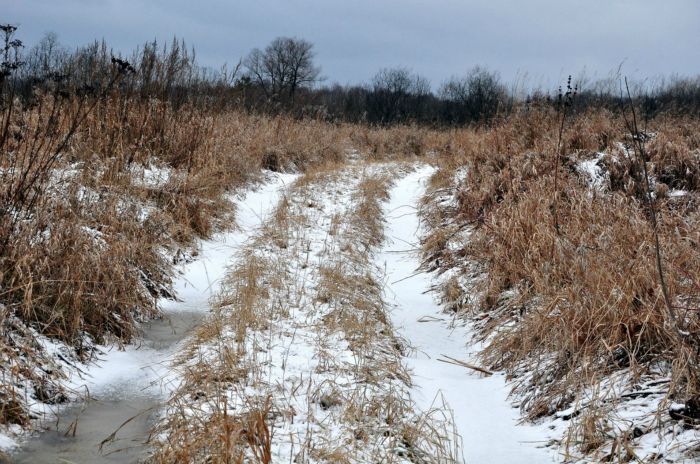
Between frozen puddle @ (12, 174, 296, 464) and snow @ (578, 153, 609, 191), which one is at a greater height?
snow @ (578, 153, 609, 191)

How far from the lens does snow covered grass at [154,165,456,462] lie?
235cm

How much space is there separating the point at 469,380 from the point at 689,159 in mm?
4343

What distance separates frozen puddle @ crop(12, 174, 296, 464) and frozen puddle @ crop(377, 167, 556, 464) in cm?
153

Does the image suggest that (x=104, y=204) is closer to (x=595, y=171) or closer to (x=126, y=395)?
(x=126, y=395)

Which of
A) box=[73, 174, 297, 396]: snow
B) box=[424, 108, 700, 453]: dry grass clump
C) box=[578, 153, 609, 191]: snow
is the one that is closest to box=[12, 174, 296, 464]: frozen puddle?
box=[73, 174, 297, 396]: snow

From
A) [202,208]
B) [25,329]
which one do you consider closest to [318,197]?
[202,208]

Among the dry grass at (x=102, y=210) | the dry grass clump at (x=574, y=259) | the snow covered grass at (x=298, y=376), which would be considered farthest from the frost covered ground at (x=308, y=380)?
the dry grass at (x=102, y=210)

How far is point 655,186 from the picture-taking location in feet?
18.9

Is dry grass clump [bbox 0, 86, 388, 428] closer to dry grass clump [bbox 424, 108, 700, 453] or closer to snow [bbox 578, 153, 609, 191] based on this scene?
dry grass clump [bbox 424, 108, 700, 453]

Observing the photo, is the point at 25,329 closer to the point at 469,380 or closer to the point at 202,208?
the point at 469,380

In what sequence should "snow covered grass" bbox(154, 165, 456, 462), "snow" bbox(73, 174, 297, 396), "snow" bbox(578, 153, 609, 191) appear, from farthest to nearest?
"snow" bbox(578, 153, 609, 191)
"snow" bbox(73, 174, 297, 396)
"snow covered grass" bbox(154, 165, 456, 462)

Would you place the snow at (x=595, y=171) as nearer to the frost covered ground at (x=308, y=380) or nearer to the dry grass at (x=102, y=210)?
the frost covered ground at (x=308, y=380)

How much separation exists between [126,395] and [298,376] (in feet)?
3.20

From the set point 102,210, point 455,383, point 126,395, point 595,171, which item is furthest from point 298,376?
point 595,171
